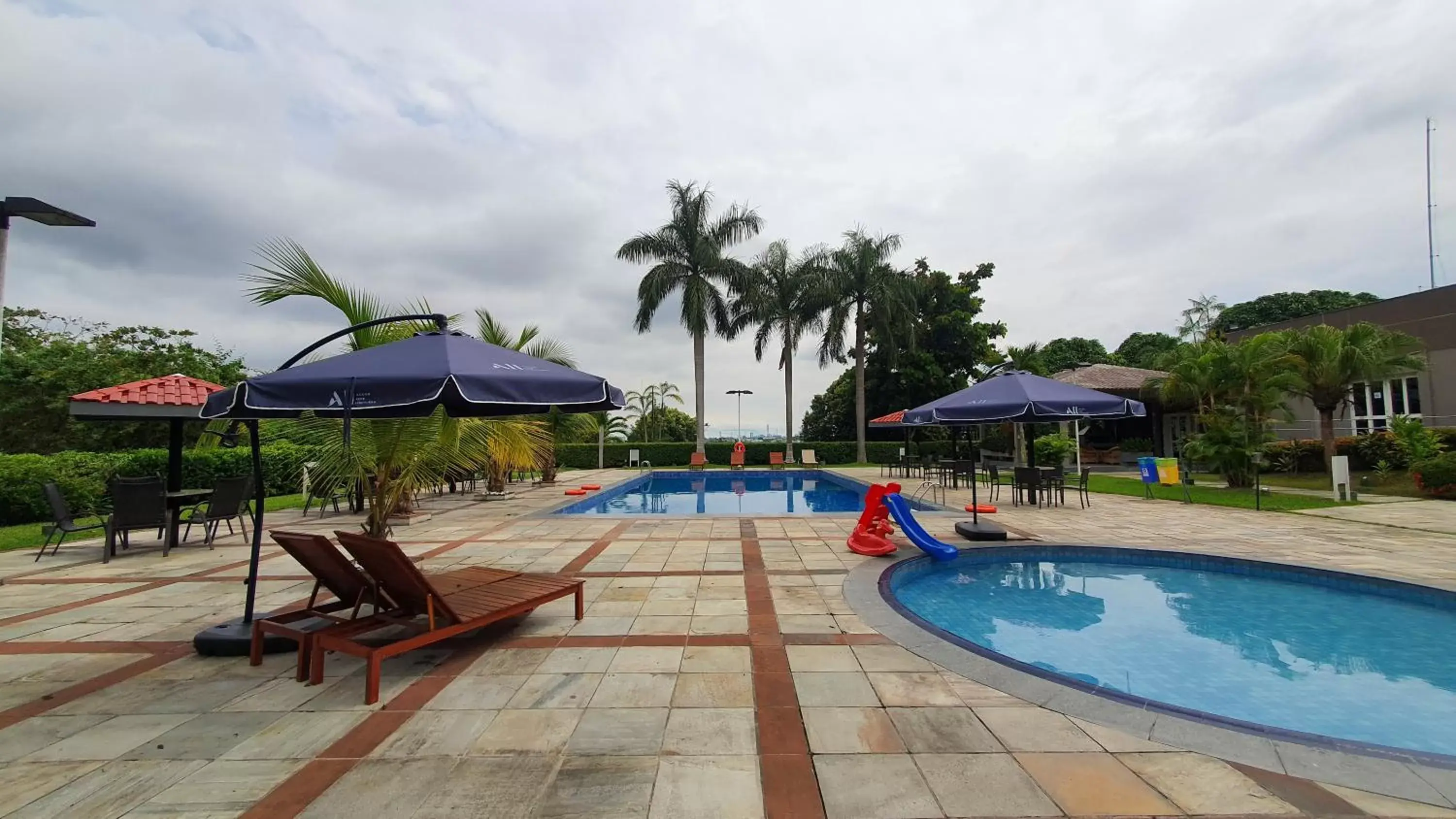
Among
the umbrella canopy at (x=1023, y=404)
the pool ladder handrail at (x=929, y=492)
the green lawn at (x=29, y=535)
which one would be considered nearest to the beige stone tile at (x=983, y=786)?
the umbrella canopy at (x=1023, y=404)

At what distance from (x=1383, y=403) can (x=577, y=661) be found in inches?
1064

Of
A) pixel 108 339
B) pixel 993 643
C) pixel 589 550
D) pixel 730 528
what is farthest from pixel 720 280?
pixel 108 339

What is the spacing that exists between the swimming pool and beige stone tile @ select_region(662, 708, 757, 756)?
8599 mm

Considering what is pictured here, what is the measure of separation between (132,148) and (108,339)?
63.6 feet

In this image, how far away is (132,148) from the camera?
6969 millimetres

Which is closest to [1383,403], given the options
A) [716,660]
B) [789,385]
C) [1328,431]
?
[1328,431]

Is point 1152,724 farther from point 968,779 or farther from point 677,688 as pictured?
point 677,688

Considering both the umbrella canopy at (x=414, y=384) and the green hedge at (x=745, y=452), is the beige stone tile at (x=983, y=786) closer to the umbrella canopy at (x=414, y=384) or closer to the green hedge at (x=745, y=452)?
the umbrella canopy at (x=414, y=384)

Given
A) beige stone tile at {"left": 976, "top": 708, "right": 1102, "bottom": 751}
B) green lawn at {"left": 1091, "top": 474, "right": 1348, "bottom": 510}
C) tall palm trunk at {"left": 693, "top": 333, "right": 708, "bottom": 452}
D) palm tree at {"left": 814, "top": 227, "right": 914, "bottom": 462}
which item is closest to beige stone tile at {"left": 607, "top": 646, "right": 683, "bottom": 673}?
beige stone tile at {"left": 976, "top": 708, "right": 1102, "bottom": 751}

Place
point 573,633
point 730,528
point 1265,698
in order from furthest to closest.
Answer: point 730,528
point 573,633
point 1265,698

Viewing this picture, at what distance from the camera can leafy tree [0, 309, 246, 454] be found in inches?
633

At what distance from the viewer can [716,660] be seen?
12.1ft

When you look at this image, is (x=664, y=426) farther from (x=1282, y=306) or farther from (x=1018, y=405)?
(x=1282, y=306)

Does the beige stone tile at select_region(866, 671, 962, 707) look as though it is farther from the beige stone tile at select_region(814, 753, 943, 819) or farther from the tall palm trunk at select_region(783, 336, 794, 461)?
the tall palm trunk at select_region(783, 336, 794, 461)
